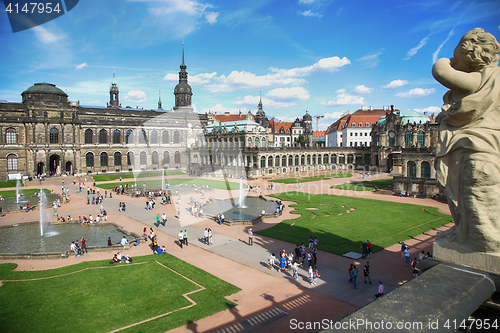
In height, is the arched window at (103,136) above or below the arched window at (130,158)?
above

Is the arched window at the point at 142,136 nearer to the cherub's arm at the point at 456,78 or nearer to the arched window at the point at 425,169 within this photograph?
the arched window at the point at 425,169

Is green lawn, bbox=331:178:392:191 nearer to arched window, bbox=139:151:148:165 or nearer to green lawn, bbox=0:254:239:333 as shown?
green lawn, bbox=0:254:239:333

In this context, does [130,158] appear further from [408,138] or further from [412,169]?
[408,138]

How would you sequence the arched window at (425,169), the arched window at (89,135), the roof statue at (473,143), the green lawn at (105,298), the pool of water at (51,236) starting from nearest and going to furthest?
the roof statue at (473,143), the green lawn at (105,298), the pool of water at (51,236), the arched window at (425,169), the arched window at (89,135)

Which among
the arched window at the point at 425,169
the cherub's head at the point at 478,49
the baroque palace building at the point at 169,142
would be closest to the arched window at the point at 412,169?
the arched window at the point at 425,169

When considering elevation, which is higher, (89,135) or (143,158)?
(89,135)

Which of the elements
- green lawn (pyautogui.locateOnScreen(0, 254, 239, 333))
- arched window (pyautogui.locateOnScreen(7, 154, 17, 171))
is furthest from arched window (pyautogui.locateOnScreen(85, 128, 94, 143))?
green lawn (pyautogui.locateOnScreen(0, 254, 239, 333))

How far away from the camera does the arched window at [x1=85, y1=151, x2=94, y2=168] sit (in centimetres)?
8344

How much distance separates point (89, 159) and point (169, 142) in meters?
23.9

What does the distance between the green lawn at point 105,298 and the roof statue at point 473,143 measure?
11.8m

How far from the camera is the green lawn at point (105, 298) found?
14.1 meters

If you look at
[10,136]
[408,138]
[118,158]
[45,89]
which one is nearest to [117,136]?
[118,158]

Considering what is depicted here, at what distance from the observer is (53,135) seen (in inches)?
3068

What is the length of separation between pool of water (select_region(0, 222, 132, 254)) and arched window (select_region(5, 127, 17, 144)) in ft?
173
